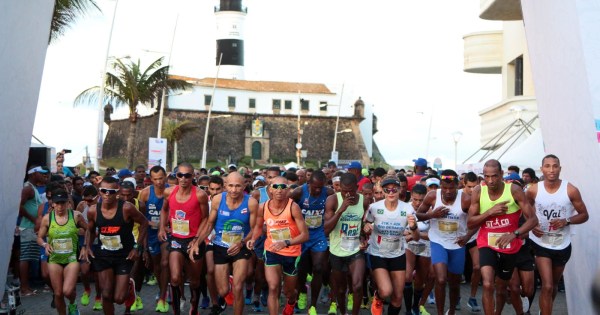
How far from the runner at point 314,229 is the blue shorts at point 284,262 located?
88cm

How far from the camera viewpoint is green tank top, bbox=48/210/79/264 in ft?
34.1

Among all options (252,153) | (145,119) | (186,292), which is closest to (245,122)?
(252,153)

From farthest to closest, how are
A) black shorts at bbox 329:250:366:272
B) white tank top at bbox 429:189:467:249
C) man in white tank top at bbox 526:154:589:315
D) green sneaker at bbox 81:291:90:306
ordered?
green sneaker at bbox 81:291:90:306, white tank top at bbox 429:189:467:249, black shorts at bbox 329:250:366:272, man in white tank top at bbox 526:154:589:315

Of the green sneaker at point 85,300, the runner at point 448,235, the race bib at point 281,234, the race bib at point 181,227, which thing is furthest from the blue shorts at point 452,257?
the green sneaker at point 85,300

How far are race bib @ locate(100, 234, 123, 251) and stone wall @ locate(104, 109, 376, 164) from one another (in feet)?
251

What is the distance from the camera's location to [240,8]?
94.1 m

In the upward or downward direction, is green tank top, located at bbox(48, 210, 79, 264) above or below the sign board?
below

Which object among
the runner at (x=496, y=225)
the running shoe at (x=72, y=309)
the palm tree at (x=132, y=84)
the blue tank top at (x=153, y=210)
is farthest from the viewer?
the palm tree at (x=132, y=84)

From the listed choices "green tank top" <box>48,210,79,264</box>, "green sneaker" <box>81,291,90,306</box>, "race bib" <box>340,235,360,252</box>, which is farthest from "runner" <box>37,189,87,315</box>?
"race bib" <box>340,235,360,252</box>

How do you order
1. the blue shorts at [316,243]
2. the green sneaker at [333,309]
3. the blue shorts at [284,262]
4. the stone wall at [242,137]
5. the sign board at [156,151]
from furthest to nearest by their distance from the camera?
the stone wall at [242,137]
the sign board at [156,151]
the green sneaker at [333,309]
the blue shorts at [316,243]
the blue shorts at [284,262]

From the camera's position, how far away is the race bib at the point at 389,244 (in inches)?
410

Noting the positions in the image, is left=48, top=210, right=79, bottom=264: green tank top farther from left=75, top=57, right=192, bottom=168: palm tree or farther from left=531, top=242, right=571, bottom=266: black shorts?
left=75, top=57, right=192, bottom=168: palm tree

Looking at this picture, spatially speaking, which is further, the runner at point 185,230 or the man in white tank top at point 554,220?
the runner at point 185,230

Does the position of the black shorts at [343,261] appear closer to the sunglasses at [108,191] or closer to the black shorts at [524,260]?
the black shorts at [524,260]
